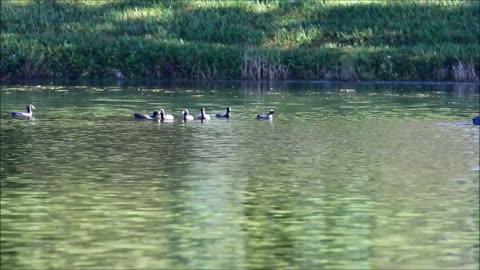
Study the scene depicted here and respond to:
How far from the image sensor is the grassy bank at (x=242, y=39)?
40844 millimetres

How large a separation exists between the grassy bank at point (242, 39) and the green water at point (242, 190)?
36.3 feet

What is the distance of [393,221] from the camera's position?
14625 millimetres

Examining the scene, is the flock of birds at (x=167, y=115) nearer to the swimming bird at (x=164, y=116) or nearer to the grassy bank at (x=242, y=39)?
the swimming bird at (x=164, y=116)

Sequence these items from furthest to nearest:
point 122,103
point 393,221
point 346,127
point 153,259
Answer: point 122,103
point 346,127
point 393,221
point 153,259

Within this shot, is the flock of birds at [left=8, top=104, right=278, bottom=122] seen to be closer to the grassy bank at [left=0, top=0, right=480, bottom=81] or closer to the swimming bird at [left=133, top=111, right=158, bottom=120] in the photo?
the swimming bird at [left=133, top=111, right=158, bottom=120]

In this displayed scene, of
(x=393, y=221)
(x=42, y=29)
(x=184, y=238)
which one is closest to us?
(x=184, y=238)

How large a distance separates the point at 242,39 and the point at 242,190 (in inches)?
1102

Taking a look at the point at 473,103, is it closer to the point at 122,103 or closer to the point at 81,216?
the point at 122,103

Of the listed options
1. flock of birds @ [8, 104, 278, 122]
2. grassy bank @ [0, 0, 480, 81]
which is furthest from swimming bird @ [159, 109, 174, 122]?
grassy bank @ [0, 0, 480, 81]

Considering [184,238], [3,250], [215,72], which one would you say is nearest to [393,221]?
[184,238]

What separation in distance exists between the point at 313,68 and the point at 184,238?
92.1 feet

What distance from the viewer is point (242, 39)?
4456 cm

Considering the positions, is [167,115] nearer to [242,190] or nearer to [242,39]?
[242,190]

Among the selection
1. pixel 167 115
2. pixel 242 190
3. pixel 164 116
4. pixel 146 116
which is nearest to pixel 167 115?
pixel 167 115
